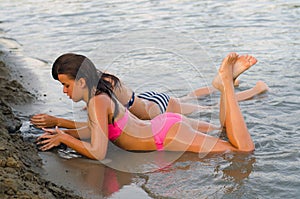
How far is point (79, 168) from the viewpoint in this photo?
4.08 m

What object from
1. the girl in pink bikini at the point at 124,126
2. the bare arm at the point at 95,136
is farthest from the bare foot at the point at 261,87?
the bare arm at the point at 95,136

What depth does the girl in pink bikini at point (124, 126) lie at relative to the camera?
407 centimetres

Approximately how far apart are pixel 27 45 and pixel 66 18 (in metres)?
2.15

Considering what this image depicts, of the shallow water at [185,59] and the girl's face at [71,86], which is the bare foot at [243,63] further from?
the girl's face at [71,86]

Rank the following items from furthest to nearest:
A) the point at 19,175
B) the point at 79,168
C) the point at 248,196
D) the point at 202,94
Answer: the point at 202,94, the point at 79,168, the point at 248,196, the point at 19,175

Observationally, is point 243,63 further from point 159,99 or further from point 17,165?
point 17,165

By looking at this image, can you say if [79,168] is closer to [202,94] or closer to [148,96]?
[148,96]

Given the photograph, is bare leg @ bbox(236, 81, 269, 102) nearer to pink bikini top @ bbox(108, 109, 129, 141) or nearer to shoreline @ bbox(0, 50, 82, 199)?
pink bikini top @ bbox(108, 109, 129, 141)

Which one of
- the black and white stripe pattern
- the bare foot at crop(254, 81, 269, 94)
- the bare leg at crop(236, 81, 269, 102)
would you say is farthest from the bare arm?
the bare foot at crop(254, 81, 269, 94)

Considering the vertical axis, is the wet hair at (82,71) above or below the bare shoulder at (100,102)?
above

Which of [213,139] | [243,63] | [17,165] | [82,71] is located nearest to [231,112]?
[213,139]

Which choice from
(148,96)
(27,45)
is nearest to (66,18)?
(27,45)

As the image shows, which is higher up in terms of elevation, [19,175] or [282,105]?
[19,175]

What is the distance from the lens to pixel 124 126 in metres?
4.30
